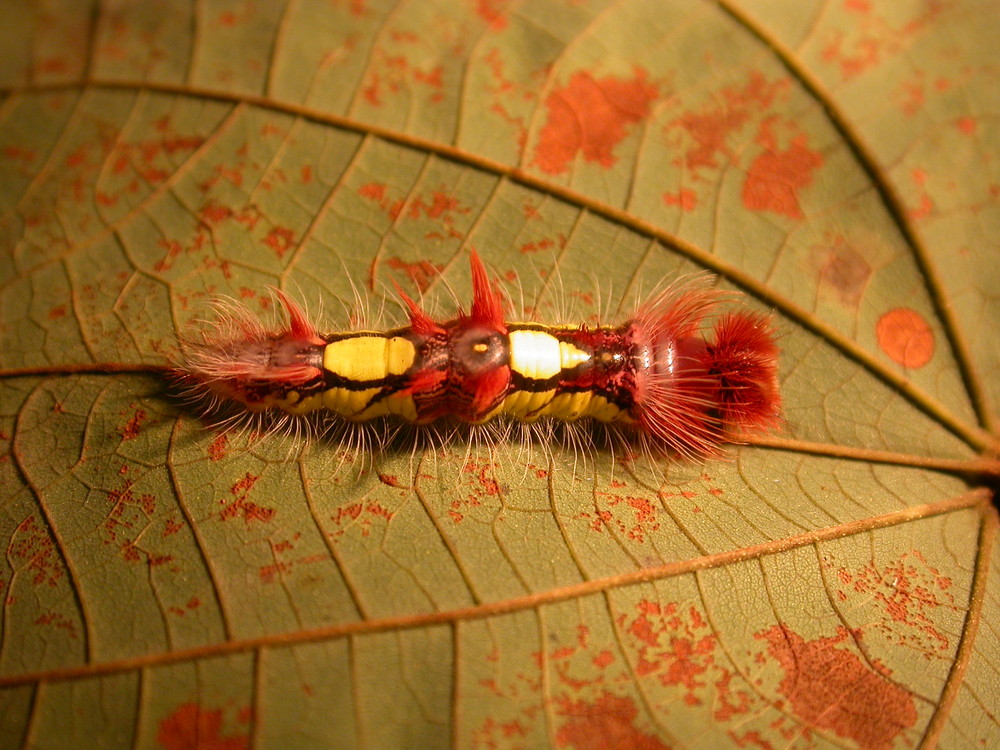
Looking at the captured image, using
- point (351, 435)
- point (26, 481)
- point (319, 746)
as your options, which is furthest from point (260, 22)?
point (319, 746)

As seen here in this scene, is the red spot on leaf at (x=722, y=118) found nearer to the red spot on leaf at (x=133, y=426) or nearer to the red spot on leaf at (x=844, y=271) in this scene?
the red spot on leaf at (x=844, y=271)

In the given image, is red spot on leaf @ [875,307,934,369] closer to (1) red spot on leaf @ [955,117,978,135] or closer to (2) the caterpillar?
(2) the caterpillar

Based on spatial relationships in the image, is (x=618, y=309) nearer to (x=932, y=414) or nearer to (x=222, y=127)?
(x=932, y=414)

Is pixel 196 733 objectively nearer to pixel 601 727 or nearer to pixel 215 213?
pixel 601 727

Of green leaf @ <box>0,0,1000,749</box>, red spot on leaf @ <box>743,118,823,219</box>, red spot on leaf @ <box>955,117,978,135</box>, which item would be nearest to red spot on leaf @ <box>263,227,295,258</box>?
green leaf @ <box>0,0,1000,749</box>

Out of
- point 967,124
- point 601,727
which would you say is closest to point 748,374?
point 601,727
